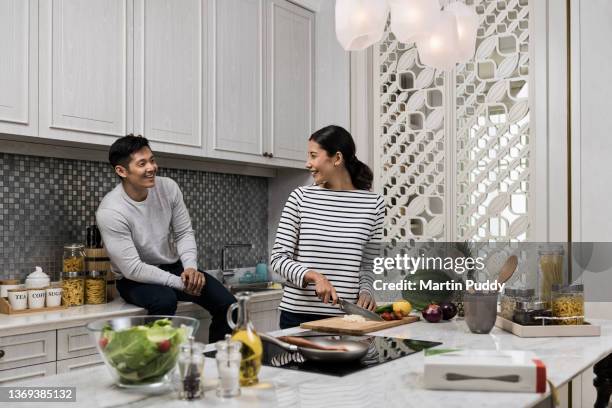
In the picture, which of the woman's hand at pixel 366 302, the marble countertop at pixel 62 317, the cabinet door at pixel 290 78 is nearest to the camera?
→ the woman's hand at pixel 366 302

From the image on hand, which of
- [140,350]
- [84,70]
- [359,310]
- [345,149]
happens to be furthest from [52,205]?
[140,350]

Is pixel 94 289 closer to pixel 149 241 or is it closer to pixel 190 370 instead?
pixel 149 241

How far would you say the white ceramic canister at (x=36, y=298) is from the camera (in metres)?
2.98

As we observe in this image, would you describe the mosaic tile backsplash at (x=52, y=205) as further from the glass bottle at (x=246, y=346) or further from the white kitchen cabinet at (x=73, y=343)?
the glass bottle at (x=246, y=346)

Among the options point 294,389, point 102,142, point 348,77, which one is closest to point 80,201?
point 102,142

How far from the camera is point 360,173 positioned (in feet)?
9.49

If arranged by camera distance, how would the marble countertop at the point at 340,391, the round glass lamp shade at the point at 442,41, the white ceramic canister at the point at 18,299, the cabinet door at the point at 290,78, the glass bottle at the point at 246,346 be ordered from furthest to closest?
1. the cabinet door at the point at 290,78
2. the white ceramic canister at the point at 18,299
3. the round glass lamp shade at the point at 442,41
4. the glass bottle at the point at 246,346
5. the marble countertop at the point at 340,391

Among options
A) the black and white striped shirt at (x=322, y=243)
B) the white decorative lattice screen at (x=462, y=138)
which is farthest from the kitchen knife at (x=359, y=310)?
the white decorative lattice screen at (x=462, y=138)

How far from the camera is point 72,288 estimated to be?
315 centimetres

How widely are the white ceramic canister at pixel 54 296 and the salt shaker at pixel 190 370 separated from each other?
1901 millimetres

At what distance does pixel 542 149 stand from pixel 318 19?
178 centimetres

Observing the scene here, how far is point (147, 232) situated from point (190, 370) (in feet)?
6.54

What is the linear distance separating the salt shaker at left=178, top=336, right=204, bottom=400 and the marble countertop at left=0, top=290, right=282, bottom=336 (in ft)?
5.03

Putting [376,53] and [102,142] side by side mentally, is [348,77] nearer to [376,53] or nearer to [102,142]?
[376,53]
